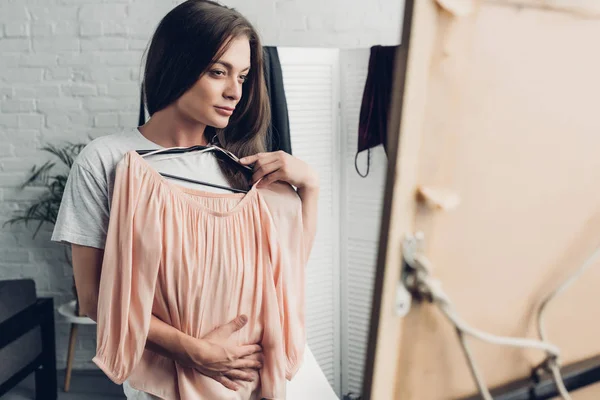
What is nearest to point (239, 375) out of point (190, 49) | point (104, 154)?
point (104, 154)

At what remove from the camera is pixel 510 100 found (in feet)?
1.38

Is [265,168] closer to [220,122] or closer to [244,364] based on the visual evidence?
[220,122]

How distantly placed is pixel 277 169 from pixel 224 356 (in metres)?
0.32

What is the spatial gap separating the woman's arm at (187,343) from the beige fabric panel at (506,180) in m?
0.53

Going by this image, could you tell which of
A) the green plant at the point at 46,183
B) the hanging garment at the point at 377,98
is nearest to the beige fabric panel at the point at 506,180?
the hanging garment at the point at 377,98

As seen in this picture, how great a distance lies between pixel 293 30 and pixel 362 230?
911 millimetres

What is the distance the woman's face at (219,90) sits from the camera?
3.01ft

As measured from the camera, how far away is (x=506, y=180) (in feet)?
1.43

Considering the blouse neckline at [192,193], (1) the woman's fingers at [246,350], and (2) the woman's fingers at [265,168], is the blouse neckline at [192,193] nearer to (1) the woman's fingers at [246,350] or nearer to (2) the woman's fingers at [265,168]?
(2) the woman's fingers at [265,168]

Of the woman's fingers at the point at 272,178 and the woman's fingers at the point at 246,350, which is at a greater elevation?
the woman's fingers at the point at 272,178

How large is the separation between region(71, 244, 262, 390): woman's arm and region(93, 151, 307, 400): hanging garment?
0.02m

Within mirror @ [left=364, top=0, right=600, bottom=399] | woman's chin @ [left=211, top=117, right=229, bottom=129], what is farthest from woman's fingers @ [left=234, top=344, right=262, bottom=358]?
mirror @ [left=364, top=0, right=600, bottom=399]

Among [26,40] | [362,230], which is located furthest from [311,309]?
[26,40]

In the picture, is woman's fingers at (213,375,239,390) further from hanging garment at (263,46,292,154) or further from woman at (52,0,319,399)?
hanging garment at (263,46,292,154)
